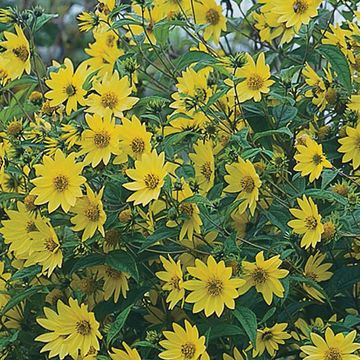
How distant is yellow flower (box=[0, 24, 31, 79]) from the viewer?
142 cm

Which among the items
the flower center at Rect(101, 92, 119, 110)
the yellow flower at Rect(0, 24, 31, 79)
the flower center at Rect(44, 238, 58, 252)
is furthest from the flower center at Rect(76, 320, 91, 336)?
the yellow flower at Rect(0, 24, 31, 79)

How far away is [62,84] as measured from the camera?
137 centimetres

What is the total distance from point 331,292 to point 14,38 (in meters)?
0.67

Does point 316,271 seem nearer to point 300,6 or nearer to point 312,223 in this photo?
point 312,223

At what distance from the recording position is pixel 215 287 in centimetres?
118

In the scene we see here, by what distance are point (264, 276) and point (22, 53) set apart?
57 centimetres

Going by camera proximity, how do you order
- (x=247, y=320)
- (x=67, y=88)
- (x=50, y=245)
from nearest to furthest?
(x=247, y=320) < (x=50, y=245) < (x=67, y=88)

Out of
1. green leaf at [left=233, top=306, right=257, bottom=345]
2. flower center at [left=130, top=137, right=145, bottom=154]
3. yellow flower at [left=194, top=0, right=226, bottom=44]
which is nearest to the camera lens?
green leaf at [left=233, top=306, right=257, bottom=345]

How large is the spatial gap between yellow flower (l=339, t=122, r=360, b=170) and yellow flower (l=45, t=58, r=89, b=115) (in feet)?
1.39

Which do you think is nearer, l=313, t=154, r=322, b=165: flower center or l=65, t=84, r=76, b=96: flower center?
l=313, t=154, r=322, b=165: flower center

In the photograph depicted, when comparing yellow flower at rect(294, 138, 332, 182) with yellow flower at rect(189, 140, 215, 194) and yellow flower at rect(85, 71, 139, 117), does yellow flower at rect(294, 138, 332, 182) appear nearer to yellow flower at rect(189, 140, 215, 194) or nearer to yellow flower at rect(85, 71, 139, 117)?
yellow flower at rect(189, 140, 215, 194)

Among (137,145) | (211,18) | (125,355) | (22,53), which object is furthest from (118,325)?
(211,18)

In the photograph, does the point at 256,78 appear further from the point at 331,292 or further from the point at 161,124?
the point at 331,292

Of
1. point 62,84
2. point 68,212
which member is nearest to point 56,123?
point 62,84
